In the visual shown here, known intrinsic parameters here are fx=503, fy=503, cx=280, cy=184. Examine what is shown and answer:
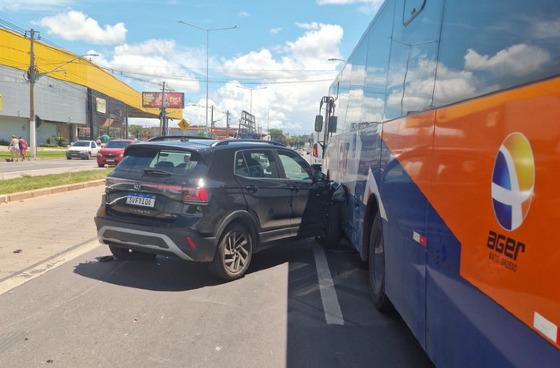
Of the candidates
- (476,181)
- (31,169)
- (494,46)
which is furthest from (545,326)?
(31,169)

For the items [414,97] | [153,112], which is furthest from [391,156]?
[153,112]

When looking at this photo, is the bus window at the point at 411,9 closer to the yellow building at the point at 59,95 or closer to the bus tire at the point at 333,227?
the bus tire at the point at 333,227

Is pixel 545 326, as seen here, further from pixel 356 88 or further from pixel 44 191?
pixel 44 191

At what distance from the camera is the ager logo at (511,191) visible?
205cm

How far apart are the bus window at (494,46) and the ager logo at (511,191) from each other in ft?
0.97

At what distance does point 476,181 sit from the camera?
2541mm

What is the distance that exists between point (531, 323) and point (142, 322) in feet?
12.0

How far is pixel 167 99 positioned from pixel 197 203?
9133 cm

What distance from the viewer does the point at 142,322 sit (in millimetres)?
4750

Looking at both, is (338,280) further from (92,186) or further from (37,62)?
(37,62)

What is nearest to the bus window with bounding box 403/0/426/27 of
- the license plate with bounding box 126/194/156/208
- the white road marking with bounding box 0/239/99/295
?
the license plate with bounding box 126/194/156/208

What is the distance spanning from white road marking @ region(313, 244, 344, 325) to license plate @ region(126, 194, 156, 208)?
2.24 metres

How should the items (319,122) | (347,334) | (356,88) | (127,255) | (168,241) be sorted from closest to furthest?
(347,334), (168,241), (127,255), (356,88), (319,122)

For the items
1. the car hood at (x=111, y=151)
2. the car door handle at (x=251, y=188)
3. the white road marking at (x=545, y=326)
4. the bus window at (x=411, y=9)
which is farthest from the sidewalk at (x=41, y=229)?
the car hood at (x=111, y=151)
